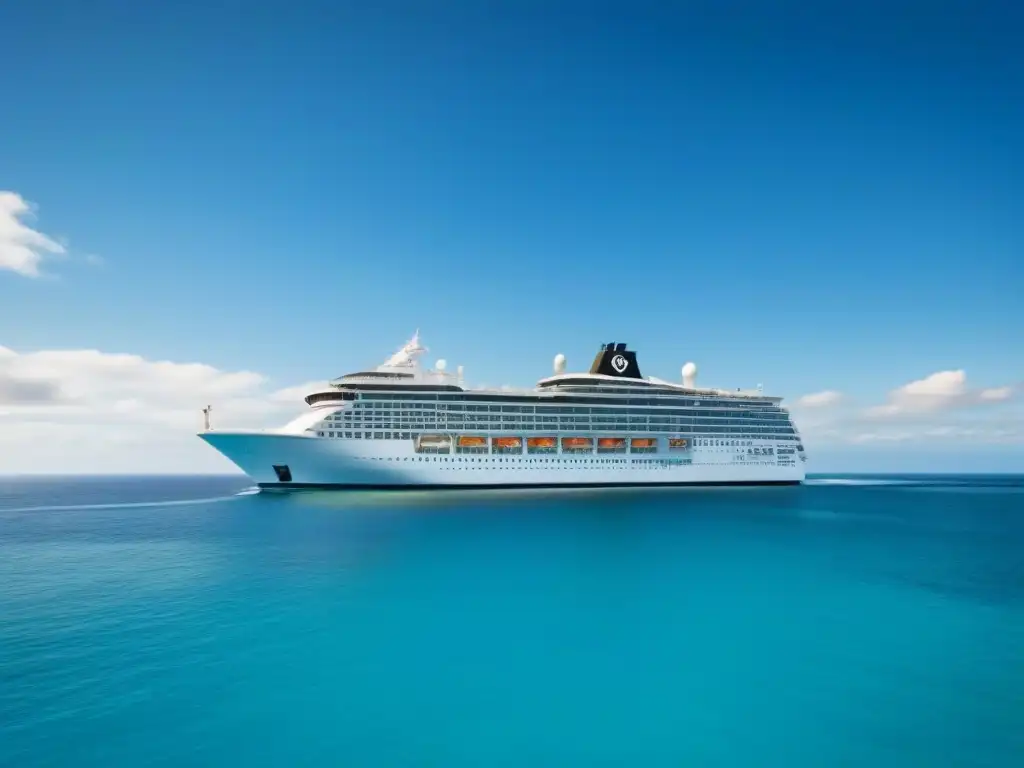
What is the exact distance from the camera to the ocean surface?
10.3 meters

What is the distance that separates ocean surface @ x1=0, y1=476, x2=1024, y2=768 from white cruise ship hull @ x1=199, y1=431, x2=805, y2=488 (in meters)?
22.5

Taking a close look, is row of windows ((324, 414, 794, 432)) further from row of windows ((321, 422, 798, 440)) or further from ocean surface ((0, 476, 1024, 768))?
ocean surface ((0, 476, 1024, 768))

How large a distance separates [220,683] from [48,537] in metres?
32.3

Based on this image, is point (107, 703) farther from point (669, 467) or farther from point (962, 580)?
point (669, 467)

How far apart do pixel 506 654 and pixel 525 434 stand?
47.3 m

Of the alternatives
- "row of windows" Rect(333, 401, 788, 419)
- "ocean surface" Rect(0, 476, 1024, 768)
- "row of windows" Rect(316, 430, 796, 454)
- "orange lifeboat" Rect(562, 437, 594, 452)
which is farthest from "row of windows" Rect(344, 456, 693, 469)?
"ocean surface" Rect(0, 476, 1024, 768)

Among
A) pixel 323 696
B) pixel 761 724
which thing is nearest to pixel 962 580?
pixel 761 724

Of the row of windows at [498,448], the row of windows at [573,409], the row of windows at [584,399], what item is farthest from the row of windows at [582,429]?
the row of windows at [584,399]

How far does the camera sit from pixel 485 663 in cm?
1399

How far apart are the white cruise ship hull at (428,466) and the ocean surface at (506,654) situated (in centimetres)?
2251

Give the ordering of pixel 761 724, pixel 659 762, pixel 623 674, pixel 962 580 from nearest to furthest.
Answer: pixel 659 762 → pixel 761 724 → pixel 623 674 → pixel 962 580

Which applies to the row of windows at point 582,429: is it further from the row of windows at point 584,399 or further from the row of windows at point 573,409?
the row of windows at point 584,399

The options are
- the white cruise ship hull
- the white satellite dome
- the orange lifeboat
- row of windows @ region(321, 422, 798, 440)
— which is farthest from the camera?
the white satellite dome

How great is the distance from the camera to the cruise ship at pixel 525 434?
54.8 m
